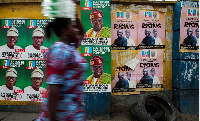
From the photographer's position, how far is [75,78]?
1.36m

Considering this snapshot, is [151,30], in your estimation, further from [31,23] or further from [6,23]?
[6,23]

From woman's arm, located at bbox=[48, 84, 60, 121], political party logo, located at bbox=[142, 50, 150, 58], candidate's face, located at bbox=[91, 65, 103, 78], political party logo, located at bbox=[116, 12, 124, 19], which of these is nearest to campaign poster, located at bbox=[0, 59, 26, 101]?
candidate's face, located at bbox=[91, 65, 103, 78]

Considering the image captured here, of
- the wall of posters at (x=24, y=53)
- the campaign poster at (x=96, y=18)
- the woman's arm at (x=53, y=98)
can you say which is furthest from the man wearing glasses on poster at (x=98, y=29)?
the woman's arm at (x=53, y=98)

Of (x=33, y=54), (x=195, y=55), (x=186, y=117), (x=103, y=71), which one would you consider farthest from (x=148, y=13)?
(x=33, y=54)

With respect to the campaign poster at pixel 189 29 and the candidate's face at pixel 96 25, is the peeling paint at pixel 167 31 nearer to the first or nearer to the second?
the campaign poster at pixel 189 29

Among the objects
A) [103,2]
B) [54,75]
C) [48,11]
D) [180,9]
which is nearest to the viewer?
[54,75]

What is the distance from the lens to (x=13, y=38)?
426 cm

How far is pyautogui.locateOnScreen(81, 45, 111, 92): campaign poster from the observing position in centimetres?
400

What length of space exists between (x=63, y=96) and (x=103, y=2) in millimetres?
3079

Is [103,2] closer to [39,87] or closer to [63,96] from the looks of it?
[39,87]

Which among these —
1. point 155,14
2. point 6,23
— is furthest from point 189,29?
point 6,23

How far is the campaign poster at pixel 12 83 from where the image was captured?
14.1 feet

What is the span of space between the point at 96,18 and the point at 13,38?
2.11 metres

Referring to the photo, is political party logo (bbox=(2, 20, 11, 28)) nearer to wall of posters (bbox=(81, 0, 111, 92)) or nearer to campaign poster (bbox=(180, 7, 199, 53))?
wall of posters (bbox=(81, 0, 111, 92))
